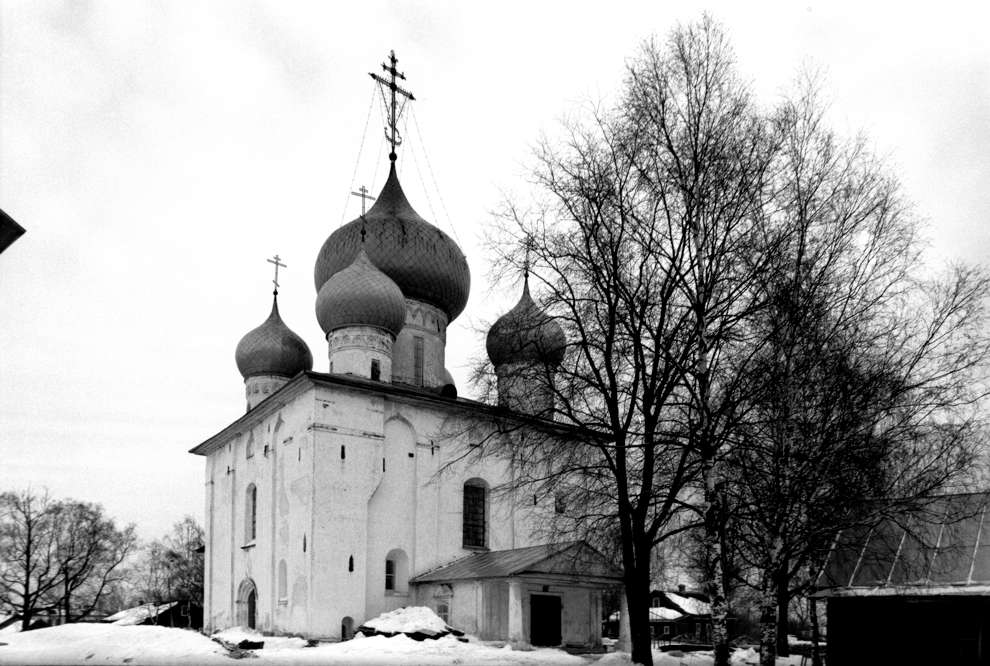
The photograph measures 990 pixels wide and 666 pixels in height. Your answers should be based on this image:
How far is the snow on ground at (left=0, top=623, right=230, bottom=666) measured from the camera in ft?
35.6

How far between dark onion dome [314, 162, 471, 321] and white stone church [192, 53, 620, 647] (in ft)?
0.17

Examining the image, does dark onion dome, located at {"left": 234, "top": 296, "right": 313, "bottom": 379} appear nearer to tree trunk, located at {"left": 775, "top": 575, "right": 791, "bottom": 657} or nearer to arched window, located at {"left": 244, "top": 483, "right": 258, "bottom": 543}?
arched window, located at {"left": 244, "top": 483, "right": 258, "bottom": 543}

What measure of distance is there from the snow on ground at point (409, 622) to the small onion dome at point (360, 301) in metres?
8.19

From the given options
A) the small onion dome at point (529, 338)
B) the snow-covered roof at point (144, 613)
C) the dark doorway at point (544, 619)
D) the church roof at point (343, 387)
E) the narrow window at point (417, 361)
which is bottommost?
the snow-covered roof at point (144, 613)

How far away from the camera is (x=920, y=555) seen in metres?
12.7

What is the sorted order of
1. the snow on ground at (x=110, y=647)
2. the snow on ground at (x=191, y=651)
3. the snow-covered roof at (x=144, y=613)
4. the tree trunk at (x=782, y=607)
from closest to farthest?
1. the snow on ground at (x=110, y=647)
2. the snow on ground at (x=191, y=651)
3. the tree trunk at (x=782, y=607)
4. the snow-covered roof at (x=144, y=613)

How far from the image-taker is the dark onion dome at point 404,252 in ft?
92.3

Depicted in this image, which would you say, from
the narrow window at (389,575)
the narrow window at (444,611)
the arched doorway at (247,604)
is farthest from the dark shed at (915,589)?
the arched doorway at (247,604)

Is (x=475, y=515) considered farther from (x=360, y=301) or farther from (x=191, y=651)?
(x=191, y=651)

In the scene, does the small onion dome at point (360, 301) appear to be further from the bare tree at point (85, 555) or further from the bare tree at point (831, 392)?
the bare tree at point (85, 555)

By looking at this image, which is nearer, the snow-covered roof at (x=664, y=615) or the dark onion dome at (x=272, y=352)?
the dark onion dome at (x=272, y=352)

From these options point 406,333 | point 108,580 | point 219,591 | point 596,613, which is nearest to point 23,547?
point 108,580

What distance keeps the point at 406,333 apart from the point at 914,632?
1770 cm

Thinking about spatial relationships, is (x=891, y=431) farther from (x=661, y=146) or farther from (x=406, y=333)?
(x=406, y=333)
